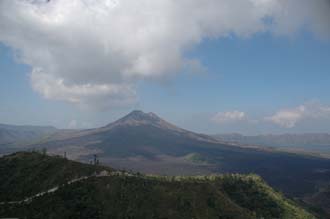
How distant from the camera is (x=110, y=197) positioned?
221ft

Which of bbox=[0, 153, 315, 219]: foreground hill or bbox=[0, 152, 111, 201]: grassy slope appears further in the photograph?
bbox=[0, 152, 111, 201]: grassy slope

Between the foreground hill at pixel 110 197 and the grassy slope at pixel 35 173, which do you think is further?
the grassy slope at pixel 35 173

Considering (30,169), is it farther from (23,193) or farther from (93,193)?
(93,193)

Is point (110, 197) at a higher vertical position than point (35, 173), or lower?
lower

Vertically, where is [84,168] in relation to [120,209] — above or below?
above

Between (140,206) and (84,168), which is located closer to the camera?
(140,206)

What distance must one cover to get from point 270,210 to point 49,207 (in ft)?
149

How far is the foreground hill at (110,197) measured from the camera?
6406 centimetres

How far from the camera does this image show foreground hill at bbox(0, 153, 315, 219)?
64.1 metres

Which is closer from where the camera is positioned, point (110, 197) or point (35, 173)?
point (110, 197)

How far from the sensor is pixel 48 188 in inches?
2881

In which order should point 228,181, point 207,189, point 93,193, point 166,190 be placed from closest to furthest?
1. point 93,193
2. point 166,190
3. point 207,189
4. point 228,181

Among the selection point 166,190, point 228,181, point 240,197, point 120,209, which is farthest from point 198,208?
point 228,181

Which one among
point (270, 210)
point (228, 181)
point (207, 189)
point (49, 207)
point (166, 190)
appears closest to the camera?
point (49, 207)
